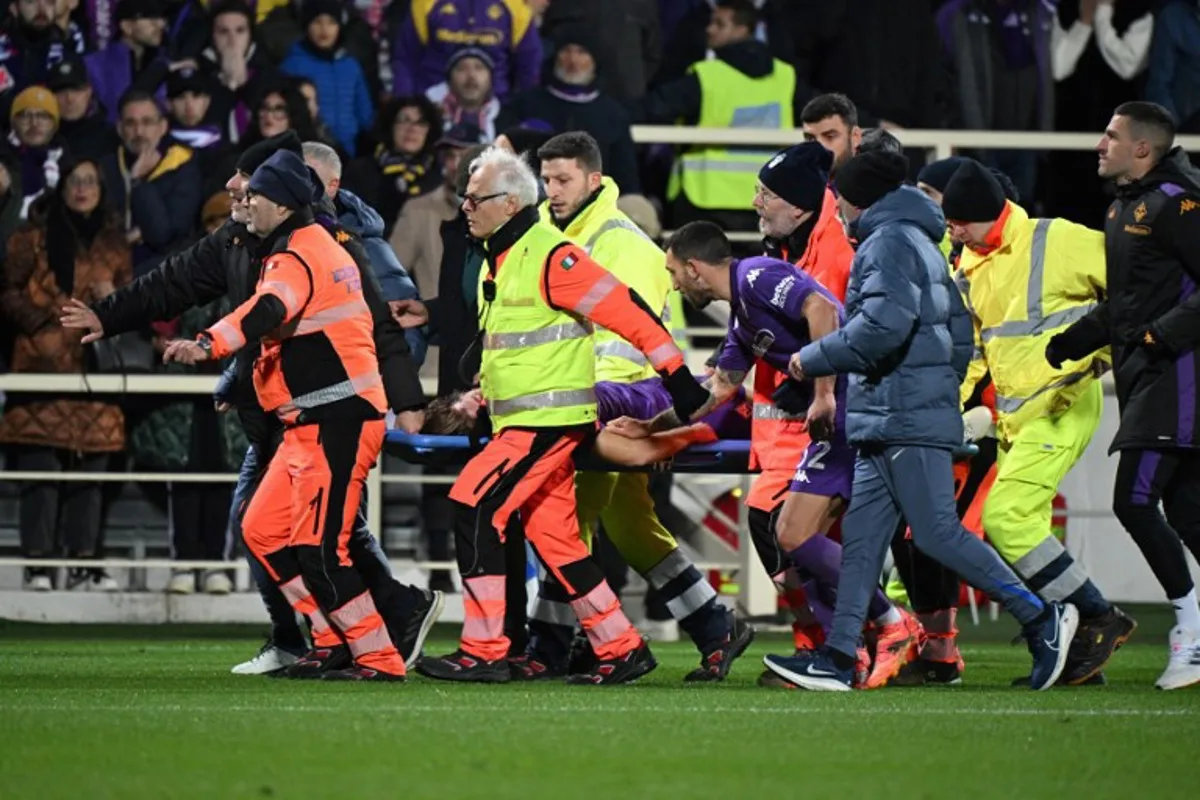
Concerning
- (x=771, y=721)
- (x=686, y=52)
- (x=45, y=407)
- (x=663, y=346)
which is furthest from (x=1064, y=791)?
(x=686, y=52)

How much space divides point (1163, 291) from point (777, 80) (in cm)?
519

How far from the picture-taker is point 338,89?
13828 millimetres

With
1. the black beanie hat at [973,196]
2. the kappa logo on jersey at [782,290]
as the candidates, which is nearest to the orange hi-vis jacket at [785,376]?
the kappa logo on jersey at [782,290]

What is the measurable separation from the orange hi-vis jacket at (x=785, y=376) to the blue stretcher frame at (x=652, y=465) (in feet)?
0.70

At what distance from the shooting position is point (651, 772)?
5867 mm

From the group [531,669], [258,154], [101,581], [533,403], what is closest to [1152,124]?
[533,403]

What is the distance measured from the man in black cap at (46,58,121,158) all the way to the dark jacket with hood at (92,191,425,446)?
159 inches

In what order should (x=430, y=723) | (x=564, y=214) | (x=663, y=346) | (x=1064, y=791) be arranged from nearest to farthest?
1. (x=1064, y=791)
2. (x=430, y=723)
3. (x=663, y=346)
4. (x=564, y=214)

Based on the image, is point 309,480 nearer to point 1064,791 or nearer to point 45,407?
point 1064,791

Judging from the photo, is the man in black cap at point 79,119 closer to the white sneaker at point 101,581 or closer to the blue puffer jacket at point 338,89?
the blue puffer jacket at point 338,89

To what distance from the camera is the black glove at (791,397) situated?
8648 mm

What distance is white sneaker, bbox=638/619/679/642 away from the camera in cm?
1266

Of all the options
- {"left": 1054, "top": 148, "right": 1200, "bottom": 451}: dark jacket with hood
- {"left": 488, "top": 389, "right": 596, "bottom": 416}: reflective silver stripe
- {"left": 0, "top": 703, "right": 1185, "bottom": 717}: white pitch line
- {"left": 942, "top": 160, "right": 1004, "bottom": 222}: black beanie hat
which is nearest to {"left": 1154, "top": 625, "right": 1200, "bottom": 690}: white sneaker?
{"left": 1054, "top": 148, "right": 1200, "bottom": 451}: dark jacket with hood

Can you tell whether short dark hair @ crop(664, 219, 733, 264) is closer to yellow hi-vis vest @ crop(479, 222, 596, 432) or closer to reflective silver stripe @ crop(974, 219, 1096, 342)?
yellow hi-vis vest @ crop(479, 222, 596, 432)
